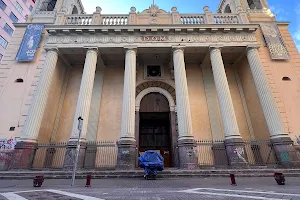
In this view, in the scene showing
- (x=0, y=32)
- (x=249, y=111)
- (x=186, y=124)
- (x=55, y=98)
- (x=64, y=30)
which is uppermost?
(x=0, y=32)

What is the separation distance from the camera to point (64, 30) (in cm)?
1348

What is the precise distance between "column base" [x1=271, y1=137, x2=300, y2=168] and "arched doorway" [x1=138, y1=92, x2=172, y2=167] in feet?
24.0

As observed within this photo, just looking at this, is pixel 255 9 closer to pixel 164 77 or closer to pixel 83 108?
pixel 164 77

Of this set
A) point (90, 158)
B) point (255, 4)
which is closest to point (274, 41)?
point (255, 4)

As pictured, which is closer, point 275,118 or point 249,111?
point 275,118

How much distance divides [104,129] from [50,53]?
285 inches

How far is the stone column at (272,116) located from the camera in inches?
402

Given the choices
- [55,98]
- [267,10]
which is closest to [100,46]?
[55,98]

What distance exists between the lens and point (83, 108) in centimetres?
1129

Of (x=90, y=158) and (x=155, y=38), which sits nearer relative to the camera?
(x=90, y=158)

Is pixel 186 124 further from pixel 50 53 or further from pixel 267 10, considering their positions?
pixel 267 10

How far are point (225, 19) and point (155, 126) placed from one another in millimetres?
11621

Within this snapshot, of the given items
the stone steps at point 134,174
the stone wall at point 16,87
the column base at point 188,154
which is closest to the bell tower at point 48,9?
the stone wall at point 16,87

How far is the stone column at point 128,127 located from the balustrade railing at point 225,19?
28.5ft
